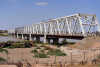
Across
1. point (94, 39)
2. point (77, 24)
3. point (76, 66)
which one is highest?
point (77, 24)

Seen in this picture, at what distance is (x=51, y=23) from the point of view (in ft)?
259

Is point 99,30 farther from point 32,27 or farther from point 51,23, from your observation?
point 32,27

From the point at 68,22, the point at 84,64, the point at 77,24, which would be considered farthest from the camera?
the point at 68,22

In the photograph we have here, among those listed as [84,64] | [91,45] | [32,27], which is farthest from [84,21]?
[32,27]

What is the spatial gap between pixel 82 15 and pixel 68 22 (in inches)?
344

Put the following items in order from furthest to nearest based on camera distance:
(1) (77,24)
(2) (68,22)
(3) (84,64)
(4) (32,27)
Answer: (4) (32,27) < (2) (68,22) < (1) (77,24) < (3) (84,64)

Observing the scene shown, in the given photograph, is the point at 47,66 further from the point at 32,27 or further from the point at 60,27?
the point at 32,27

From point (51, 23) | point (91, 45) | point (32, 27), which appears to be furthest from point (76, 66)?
point (32, 27)

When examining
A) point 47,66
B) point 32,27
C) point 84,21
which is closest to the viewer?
point 47,66

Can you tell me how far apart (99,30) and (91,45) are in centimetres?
1480

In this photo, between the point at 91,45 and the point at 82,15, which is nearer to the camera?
the point at 91,45

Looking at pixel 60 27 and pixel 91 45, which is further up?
pixel 60 27

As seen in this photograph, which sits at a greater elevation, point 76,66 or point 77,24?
point 77,24

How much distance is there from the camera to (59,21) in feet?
228
